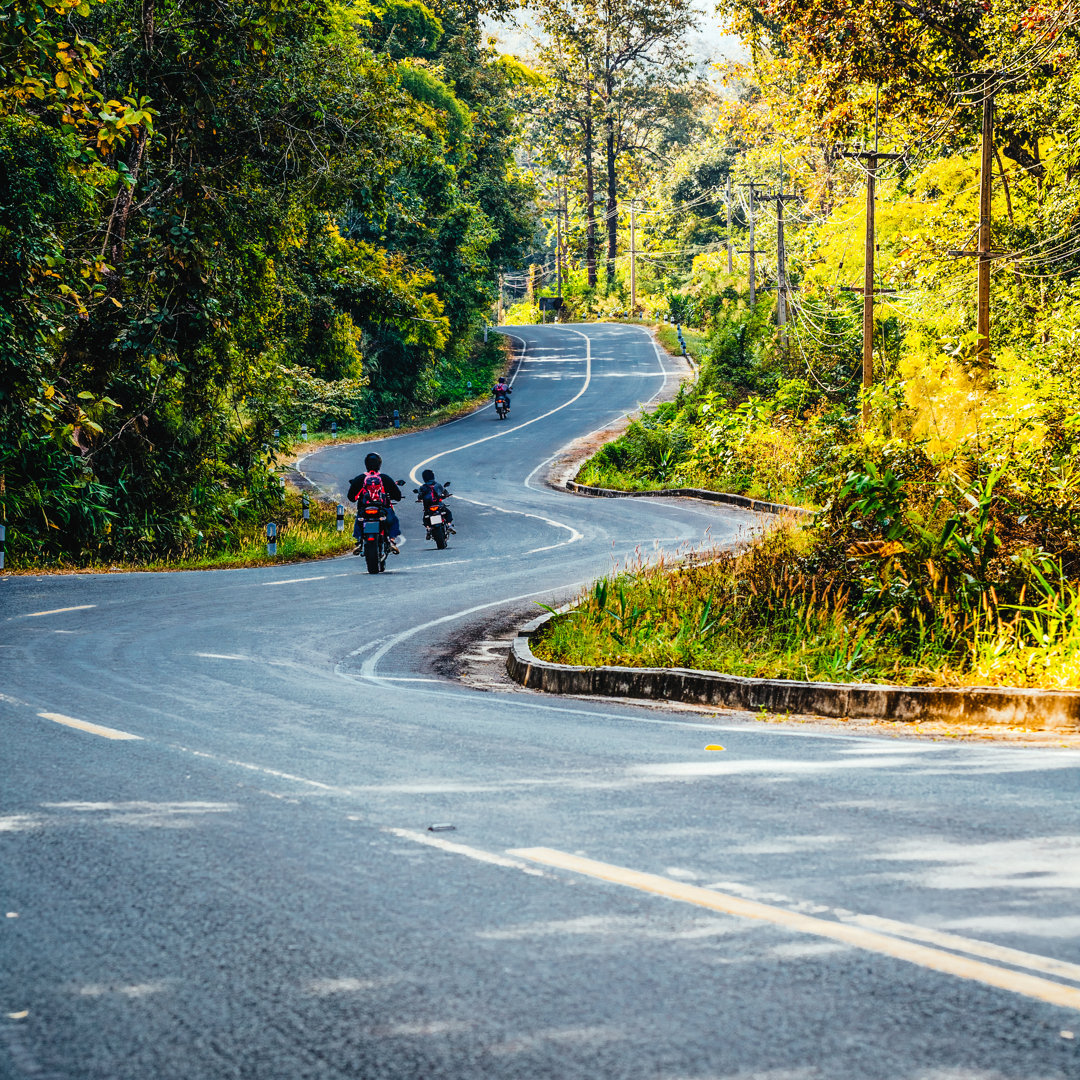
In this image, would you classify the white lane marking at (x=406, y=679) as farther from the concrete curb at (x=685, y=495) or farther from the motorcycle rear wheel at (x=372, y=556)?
the concrete curb at (x=685, y=495)

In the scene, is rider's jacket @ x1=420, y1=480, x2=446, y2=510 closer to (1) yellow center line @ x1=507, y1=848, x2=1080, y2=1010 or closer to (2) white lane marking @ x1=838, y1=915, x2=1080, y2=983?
(1) yellow center line @ x1=507, y1=848, x2=1080, y2=1010

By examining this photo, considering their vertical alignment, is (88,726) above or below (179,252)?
below

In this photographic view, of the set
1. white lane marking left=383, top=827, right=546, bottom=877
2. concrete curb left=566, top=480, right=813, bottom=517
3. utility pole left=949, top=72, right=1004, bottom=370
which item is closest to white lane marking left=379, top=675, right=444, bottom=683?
white lane marking left=383, top=827, right=546, bottom=877

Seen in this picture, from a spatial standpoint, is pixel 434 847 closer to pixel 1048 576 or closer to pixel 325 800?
pixel 325 800

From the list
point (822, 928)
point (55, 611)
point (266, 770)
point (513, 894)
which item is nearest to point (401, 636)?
point (55, 611)

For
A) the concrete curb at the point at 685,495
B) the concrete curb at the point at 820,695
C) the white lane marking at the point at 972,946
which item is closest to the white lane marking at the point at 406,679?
the concrete curb at the point at 820,695

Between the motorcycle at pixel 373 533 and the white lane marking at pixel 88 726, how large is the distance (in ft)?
35.5

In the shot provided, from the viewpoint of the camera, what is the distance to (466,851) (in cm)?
490

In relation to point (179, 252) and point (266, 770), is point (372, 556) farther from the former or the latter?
point (266, 770)

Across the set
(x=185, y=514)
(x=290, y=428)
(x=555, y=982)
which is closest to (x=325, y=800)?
(x=555, y=982)

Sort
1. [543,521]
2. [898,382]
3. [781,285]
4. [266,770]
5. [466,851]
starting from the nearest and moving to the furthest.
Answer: [466,851], [266,770], [898,382], [543,521], [781,285]

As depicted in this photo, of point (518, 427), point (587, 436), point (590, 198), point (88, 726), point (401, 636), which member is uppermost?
point (590, 198)

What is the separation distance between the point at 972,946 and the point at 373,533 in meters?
15.6

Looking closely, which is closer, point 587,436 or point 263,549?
point 263,549
